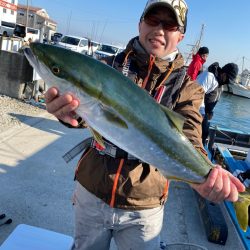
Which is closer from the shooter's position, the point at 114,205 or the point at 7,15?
the point at 114,205

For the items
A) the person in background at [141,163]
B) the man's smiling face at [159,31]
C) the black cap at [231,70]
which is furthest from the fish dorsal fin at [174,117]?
the black cap at [231,70]

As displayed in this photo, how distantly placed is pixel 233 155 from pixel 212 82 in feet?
7.19

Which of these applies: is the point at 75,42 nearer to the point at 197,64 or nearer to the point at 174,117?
the point at 197,64


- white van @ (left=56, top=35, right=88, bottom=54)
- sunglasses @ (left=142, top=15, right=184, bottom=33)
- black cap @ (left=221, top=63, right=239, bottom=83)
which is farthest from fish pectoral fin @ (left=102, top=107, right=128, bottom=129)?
white van @ (left=56, top=35, right=88, bottom=54)

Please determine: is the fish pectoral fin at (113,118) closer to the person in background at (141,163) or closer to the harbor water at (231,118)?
the person in background at (141,163)

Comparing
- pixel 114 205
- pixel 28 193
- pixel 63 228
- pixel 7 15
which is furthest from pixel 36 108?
pixel 7 15

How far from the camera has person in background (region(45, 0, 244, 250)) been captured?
7.38 ft

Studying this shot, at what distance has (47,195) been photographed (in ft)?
16.7

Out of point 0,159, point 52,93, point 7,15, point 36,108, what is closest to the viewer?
point 52,93

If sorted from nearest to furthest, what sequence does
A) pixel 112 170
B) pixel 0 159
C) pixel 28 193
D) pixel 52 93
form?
pixel 52 93 → pixel 112 170 → pixel 28 193 → pixel 0 159

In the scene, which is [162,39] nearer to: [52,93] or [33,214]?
[52,93]

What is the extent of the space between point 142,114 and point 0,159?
4703 mm

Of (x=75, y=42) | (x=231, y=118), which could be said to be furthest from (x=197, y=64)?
(x=75, y=42)

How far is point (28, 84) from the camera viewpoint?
1049cm
